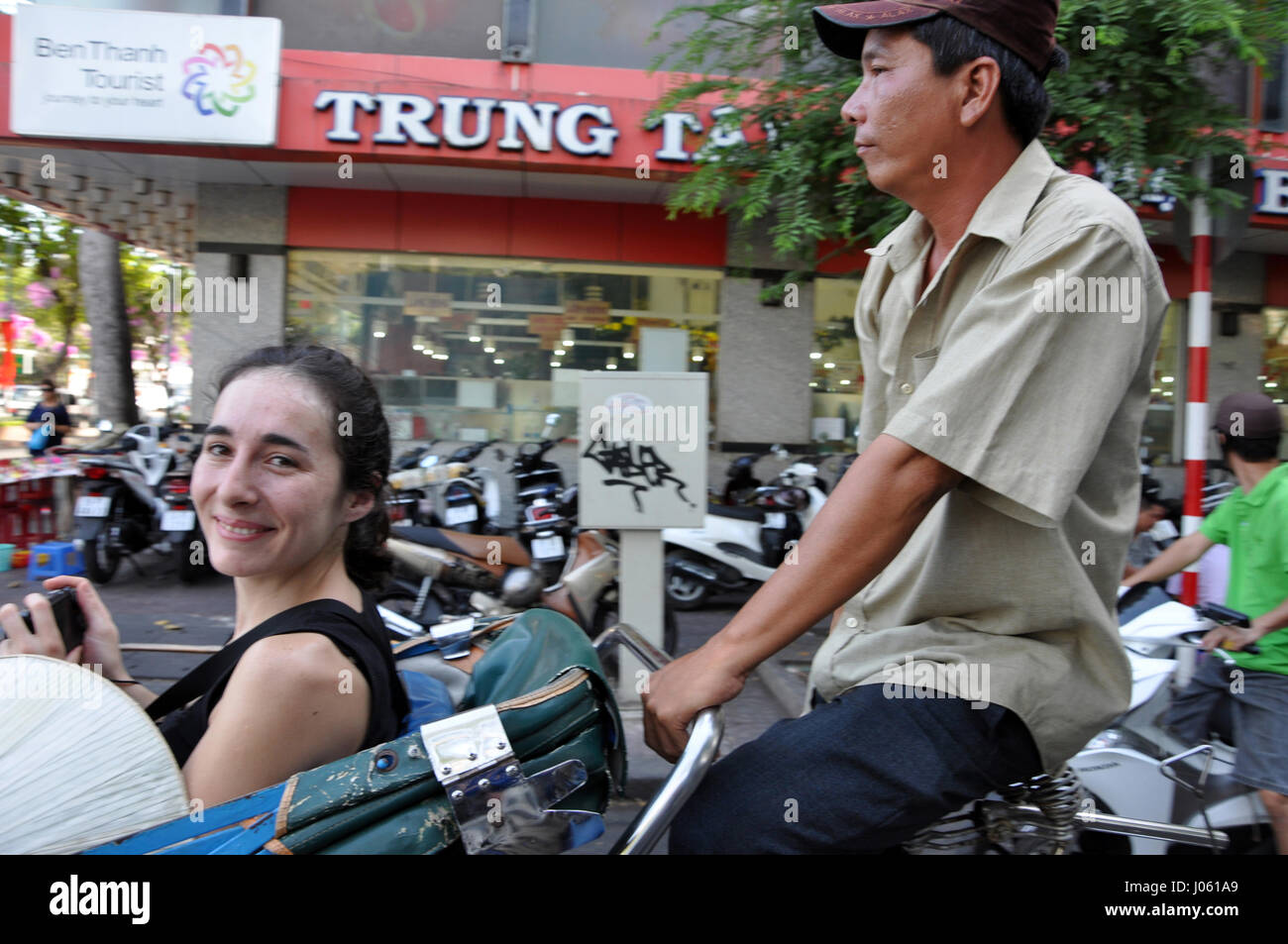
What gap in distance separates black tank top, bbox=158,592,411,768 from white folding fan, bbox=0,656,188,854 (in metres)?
0.17

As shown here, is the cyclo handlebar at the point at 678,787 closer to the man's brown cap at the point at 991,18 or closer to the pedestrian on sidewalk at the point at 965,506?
the pedestrian on sidewalk at the point at 965,506

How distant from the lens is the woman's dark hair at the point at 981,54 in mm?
1358

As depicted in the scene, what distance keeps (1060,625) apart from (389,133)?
795 cm

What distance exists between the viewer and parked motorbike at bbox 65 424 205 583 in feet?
22.7

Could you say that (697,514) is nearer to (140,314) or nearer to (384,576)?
(384,576)

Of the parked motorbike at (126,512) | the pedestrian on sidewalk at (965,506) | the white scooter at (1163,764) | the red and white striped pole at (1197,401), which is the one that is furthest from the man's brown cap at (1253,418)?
the parked motorbike at (126,512)

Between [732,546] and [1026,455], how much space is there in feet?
18.5

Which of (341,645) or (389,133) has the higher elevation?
(389,133)

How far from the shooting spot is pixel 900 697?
4.37 ft

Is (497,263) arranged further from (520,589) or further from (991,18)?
(991,18)

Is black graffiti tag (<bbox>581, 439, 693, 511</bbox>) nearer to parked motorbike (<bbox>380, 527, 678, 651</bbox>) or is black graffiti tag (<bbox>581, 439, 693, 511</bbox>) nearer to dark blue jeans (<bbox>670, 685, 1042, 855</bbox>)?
parked motorbike (<bbox>380, 527, 678, 651</bbox>)

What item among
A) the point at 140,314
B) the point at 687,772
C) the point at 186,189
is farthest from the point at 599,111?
the point at 140,314
